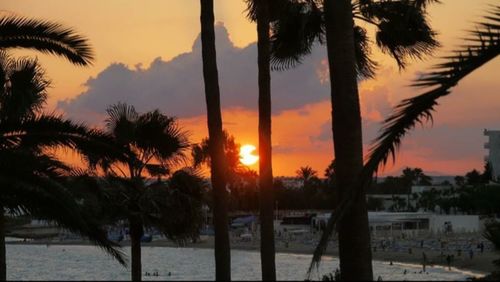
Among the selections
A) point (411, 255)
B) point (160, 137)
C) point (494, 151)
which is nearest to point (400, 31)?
point (160, 137)

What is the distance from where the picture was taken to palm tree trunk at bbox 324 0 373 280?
26.2 ft

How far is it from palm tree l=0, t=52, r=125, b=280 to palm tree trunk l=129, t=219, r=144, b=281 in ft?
21.5

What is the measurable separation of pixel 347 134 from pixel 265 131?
7461mm

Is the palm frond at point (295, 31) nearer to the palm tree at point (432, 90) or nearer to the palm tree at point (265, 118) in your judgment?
the palm tree at point (265, 118)

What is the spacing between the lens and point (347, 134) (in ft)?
26.9

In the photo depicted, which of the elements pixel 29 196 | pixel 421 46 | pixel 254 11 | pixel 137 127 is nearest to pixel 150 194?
pixel 137 127

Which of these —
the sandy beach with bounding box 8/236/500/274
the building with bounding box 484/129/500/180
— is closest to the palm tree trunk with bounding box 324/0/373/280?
the sandy beach with bounding box 8/236/500/274

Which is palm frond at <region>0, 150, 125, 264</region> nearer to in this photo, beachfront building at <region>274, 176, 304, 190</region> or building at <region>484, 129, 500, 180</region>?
building at <region>484, 129, 500, 180</region>

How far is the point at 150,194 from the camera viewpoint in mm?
19625

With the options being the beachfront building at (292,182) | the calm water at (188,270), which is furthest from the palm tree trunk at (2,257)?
the beachfront building at (292,182)

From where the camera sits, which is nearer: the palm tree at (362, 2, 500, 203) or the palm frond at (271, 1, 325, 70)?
the palm tree at (362, 2, 500, 203)

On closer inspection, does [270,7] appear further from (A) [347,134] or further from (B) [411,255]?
(B) [411,255]

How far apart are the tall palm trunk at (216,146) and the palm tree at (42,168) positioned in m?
1.87

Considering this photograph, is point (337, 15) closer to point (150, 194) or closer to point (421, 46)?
point (421, 46)
